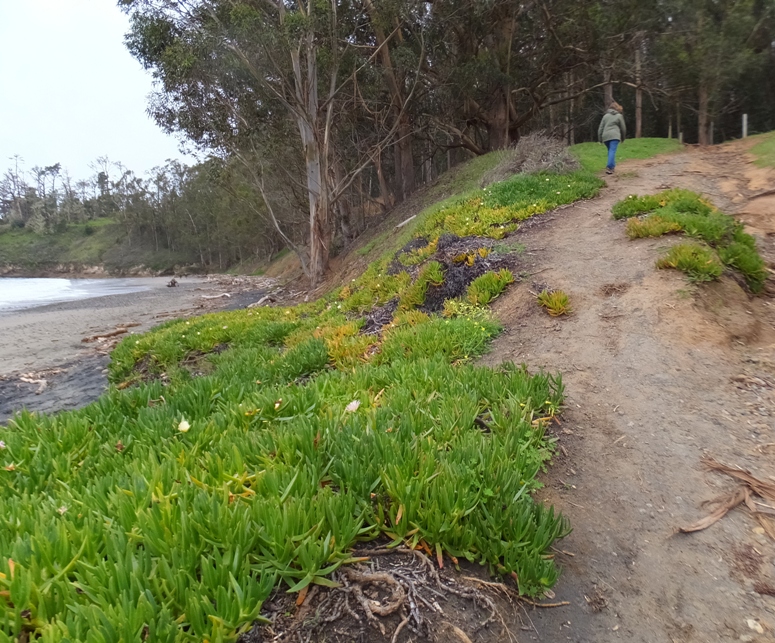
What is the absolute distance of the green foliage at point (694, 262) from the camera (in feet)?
15.4

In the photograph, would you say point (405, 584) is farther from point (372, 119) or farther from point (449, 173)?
point (372, 119)

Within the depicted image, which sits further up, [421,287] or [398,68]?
[398,68]

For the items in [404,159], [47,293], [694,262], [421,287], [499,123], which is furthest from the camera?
[47,293]

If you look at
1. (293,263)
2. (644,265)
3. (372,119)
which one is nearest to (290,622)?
(644,265)

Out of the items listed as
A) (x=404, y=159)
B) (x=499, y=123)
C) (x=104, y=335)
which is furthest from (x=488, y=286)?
(x=404, y=159)

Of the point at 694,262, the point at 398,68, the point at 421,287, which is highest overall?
Answer: the point at 398,68

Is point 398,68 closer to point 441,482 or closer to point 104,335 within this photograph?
point 104,335

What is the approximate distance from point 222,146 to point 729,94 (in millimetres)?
23302

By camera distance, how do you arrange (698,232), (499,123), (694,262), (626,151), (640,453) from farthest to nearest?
(499,123)
(626,151)
(698,232)
(694,262)
(640,453)

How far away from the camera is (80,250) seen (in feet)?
282

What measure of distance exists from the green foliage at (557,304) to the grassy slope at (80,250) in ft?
254

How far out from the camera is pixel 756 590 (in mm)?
1986

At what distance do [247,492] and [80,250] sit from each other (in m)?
99.7

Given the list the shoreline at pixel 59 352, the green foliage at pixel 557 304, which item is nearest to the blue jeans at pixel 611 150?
the green foliage at pixel 557 304
